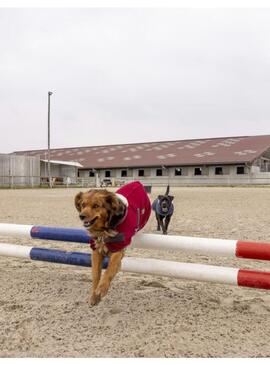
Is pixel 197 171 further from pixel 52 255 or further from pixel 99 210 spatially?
Answer: pixel 99 210

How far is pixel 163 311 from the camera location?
3.19 meters

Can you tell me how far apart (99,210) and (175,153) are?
140 feet

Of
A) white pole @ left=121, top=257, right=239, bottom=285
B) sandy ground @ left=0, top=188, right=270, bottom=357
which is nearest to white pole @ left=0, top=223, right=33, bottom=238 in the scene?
sandy ground @ left=0, top=188, right=270, bottom=357

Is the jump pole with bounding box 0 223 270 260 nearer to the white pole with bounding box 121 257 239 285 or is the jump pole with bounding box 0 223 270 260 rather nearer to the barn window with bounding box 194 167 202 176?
the white pole with bounding box 121 257 239 285

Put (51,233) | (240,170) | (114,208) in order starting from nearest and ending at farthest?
1. (114,208)
2. (51,233)
3. (240,170)

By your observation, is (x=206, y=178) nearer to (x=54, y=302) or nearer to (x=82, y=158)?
(x=82, y=158)

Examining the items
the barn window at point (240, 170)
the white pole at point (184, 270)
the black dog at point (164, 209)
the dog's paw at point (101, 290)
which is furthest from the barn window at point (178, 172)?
the dog's paw at point (101, 290)

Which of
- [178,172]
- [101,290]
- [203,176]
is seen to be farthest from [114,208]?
[178,172]

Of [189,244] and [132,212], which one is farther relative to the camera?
[189,244]

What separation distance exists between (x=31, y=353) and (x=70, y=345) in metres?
0.25

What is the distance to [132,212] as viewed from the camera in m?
3.31

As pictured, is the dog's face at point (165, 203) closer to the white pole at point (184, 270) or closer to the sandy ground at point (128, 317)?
the sandy ground at point (128, 317)

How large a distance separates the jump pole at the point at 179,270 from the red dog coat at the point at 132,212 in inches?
10.0

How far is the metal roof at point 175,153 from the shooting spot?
39.8 metres
